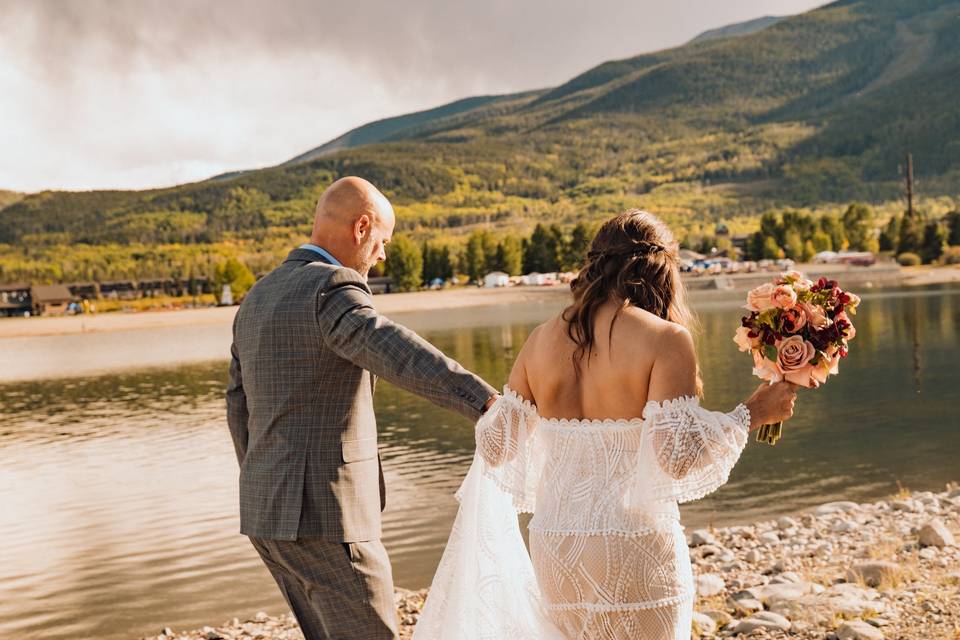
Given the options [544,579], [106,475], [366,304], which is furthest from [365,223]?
[106,475]

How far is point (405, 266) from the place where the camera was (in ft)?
405

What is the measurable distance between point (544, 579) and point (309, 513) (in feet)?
2.72

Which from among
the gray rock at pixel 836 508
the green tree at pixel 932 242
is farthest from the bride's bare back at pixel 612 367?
the green tree at pixel 932 242

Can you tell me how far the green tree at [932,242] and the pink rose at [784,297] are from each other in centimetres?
10279

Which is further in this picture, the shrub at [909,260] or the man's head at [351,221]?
the shrub at [909,260]

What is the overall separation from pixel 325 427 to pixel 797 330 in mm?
1694

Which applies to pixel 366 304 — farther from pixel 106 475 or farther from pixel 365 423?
pixel 106 475

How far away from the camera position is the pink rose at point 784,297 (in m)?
3.63

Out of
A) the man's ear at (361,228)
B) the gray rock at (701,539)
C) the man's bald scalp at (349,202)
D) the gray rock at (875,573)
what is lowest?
the gray rock at (701,539)

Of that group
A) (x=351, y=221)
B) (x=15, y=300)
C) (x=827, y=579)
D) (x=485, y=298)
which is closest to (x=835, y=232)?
(x=485, y=298)

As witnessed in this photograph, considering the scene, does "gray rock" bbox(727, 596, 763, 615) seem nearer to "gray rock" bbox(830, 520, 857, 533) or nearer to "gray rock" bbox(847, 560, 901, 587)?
"gray rock" bbox(847, 560, 901, 587)

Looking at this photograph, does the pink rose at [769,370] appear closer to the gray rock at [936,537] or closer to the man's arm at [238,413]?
the man's arm at [238,413]

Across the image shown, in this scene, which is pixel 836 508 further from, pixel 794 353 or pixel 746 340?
pixel 794 353

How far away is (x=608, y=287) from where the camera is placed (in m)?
3.16
